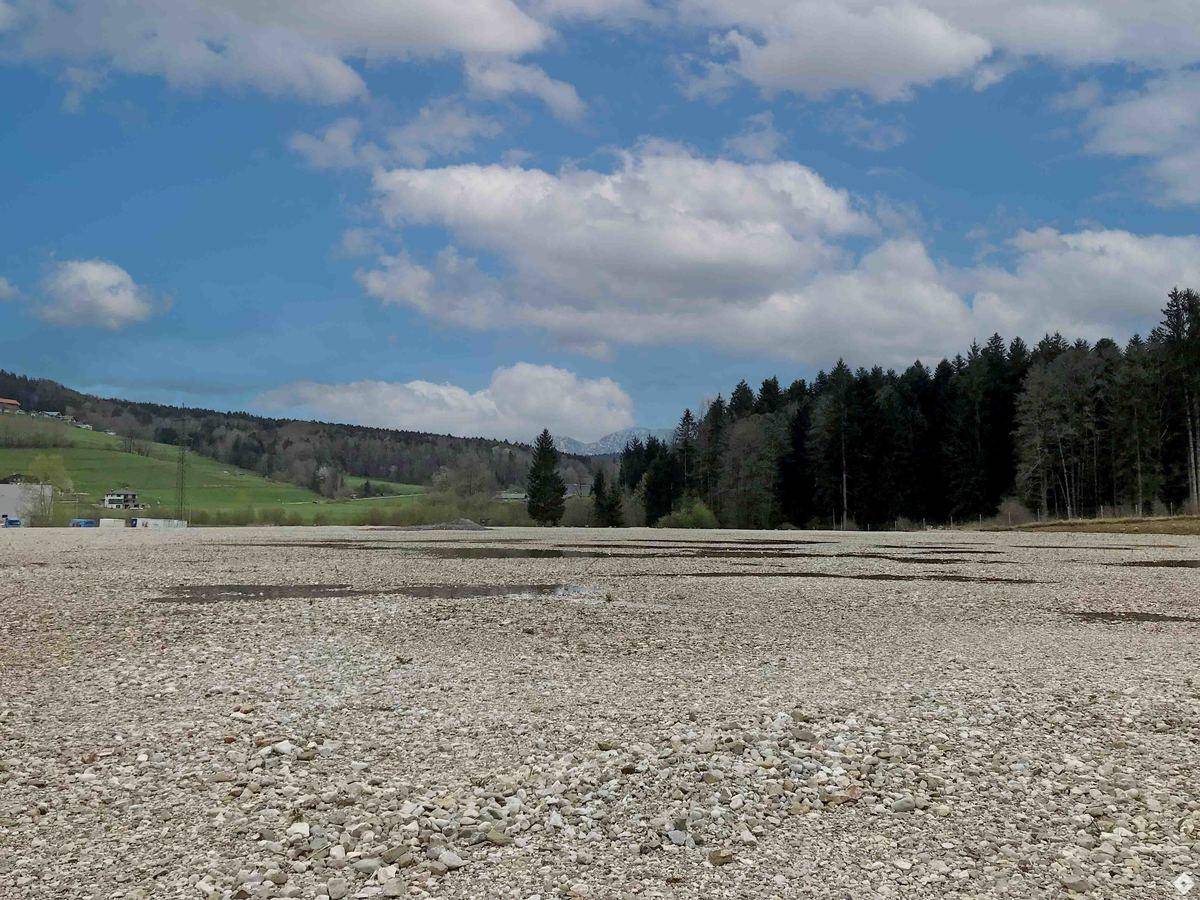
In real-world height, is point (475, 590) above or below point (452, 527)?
above

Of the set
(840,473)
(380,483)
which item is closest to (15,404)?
(380,483)

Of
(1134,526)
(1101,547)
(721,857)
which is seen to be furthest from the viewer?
(1134,526)

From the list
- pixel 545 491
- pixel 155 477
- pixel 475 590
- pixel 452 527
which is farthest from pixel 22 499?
pixel 475 590

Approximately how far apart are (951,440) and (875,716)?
261ft

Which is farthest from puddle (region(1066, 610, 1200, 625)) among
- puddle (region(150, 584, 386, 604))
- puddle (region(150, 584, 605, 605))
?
puddle (region(150, 584, 386, 604))

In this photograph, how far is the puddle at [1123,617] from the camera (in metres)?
16.1

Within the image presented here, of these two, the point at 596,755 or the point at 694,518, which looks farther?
the point at 694,518

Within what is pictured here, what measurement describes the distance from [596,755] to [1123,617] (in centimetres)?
1310

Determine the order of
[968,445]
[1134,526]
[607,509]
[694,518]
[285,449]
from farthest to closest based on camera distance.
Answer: [285,449] → [607,509] → [694,518] → [968,445] → [1134,526]

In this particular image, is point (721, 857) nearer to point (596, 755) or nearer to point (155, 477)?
point (596, 755)

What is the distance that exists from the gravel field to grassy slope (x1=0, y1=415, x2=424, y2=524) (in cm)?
9788

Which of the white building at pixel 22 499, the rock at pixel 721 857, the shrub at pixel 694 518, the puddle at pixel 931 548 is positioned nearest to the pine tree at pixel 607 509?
the shrub at pixel 694 518

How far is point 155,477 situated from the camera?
140750 mm

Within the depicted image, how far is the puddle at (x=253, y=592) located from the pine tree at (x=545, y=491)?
7489cm
